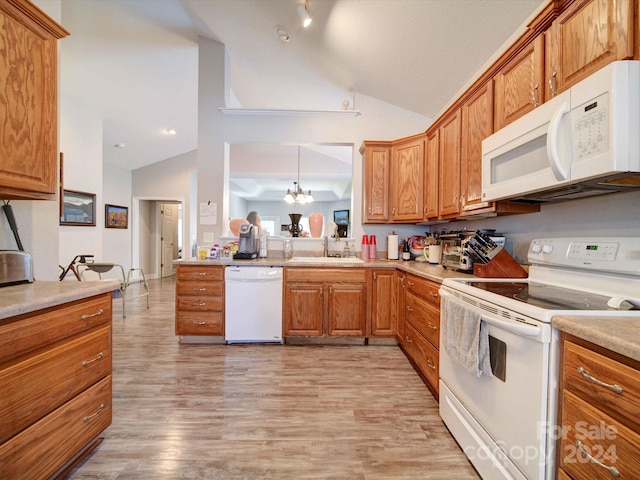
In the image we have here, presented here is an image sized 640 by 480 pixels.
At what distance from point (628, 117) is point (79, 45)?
5.18 metres

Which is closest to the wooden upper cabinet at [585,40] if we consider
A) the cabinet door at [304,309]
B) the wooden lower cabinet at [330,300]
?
the wooden lower cabinet at [330,300]

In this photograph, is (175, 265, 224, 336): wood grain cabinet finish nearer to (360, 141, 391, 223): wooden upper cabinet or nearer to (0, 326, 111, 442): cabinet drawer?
(0, 326, 111, 442): cabinet drawer

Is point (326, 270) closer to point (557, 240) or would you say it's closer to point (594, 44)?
point (557, 240)

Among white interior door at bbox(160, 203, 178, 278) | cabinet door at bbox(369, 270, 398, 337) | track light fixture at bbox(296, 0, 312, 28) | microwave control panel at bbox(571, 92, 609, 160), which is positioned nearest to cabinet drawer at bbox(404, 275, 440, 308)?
cabinet door at bbox(369, 270, 398, 337)

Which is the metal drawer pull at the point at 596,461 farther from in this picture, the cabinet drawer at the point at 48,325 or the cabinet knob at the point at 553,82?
the cabinet drawer at the point at 48,325

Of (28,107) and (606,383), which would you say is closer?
(606,383)

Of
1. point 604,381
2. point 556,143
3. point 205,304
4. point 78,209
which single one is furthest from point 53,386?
point 78,209

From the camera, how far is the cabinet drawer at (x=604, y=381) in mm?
653

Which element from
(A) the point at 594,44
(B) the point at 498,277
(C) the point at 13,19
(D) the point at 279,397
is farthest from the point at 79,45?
(B) the point at 498,277

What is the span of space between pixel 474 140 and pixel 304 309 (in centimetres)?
206

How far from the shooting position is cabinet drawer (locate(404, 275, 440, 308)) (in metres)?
1.81

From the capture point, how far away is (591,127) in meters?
1.01

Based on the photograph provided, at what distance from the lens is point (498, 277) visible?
1734 mm

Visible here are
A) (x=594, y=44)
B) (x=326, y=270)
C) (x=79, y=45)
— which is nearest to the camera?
(x=594, y=44)
